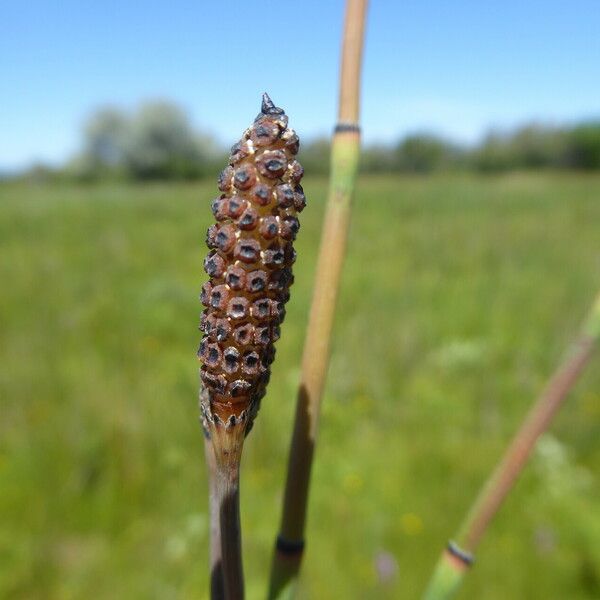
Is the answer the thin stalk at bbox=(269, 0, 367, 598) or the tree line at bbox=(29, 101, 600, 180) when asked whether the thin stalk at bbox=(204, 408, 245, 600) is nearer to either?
the thin stalk at bbox=(269, 0, 367, 598)

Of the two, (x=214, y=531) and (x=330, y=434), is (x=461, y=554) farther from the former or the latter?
(x=330, y=434)

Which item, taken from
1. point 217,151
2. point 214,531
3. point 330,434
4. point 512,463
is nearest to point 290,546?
point 214,531

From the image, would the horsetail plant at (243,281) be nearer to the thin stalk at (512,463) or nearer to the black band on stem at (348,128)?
the black band on stem at (348,128)

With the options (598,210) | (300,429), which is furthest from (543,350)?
(598,210)

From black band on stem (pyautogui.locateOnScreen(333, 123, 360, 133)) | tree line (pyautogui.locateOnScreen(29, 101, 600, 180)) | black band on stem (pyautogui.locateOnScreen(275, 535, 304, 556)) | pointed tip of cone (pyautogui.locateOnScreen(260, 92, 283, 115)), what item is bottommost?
tree line (pyautogui.locateOnScreen(29, 101, 600, 180))

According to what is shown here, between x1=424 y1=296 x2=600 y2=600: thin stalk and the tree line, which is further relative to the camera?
the tree line

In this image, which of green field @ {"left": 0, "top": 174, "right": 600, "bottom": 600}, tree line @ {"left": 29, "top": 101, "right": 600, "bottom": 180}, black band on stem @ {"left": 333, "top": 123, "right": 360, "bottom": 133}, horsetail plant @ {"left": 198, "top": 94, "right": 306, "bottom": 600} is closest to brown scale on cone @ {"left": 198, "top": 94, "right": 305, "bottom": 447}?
horsetail plant @ {"left": 198, "top": 94, "right": 306, "bottom": 600}

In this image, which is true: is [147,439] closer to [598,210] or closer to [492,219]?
[492,219]
